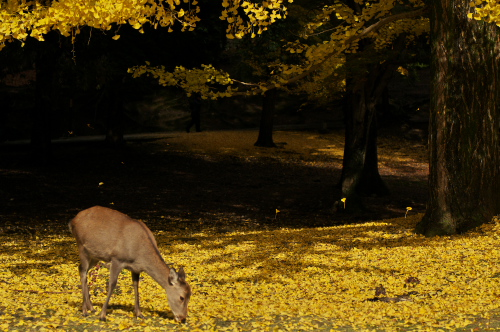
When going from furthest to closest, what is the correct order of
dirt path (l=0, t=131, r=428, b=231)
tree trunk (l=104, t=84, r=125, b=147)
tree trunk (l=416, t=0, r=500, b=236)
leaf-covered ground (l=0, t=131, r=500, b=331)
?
tree trunk (l=104, t=84, r=125, b=147) → dirt path (l=0, t=131, r=428, b=231) → tree trunk (l=416, t=0, r=500, b=236) → leaf-covered ground (l=0, t=131, r=500, b=331)

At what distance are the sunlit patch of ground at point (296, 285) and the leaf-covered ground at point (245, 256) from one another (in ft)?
0.08

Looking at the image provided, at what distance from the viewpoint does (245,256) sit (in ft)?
37.4

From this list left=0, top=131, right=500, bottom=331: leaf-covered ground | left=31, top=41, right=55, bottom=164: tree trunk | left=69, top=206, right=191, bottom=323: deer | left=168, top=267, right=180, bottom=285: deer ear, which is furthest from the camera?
left=31, top=41, right=55, bottom=164: tree trunk

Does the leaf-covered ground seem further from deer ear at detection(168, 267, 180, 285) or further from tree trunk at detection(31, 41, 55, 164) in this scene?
tree trunk at detection(31, 41, 55, 164)

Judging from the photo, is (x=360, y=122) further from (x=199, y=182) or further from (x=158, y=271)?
(x=158, y=271)

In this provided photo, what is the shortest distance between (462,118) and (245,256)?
4.35 metres

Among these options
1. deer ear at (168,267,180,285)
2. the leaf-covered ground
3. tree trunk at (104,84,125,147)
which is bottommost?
the leaf-covered ground

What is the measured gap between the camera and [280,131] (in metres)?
37.6

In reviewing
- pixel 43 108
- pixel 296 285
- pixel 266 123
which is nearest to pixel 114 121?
pixel 43 108

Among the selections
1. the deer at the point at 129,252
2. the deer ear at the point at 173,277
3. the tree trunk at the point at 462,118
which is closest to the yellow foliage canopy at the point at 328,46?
the tree trunk at the point at 462,118

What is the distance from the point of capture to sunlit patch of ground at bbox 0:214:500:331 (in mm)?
7293

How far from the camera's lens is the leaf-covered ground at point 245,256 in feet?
24.7

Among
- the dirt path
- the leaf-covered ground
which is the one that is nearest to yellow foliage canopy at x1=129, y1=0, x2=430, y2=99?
the leaf-covered ground

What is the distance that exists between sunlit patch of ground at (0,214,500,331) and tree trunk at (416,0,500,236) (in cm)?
51
